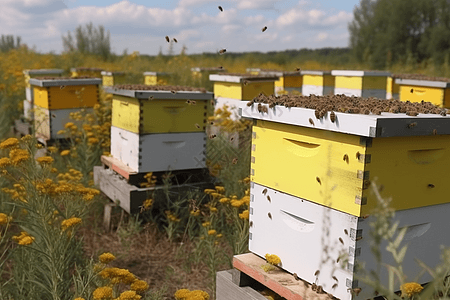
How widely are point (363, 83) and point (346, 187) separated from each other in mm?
7385

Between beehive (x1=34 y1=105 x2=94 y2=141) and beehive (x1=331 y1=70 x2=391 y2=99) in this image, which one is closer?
beehive (x1=34 y1=105 x2=94 y2=141)

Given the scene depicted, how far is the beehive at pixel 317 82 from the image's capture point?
37.6 feet

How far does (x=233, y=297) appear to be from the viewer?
278 centimetres

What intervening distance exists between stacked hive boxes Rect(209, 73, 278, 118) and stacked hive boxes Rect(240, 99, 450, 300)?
532 cm

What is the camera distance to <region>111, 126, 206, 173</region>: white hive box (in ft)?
14.9

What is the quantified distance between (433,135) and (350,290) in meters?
0.83

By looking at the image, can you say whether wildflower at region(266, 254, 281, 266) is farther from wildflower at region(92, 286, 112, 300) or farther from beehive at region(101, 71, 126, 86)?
beehive at region(101, 71, 126, 86)

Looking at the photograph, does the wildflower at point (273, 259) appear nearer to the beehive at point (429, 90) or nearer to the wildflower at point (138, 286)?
the wildflower at point (138, 286)

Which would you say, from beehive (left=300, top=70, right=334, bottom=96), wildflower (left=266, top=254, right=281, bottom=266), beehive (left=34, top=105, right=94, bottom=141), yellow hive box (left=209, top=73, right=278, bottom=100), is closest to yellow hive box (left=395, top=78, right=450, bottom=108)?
yellow hive box (left=209, top=73, right=278, bottom=100)

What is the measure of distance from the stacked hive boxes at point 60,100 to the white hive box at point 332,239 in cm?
488

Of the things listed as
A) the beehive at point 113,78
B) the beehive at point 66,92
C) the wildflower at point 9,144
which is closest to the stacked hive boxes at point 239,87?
the beehive at point 66,92

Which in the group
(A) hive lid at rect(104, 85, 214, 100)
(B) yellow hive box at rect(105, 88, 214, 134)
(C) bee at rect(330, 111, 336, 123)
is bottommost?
(B) yellow hive box at rect(105, 88, 214, 134)

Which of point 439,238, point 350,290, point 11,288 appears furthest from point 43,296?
point 439,238

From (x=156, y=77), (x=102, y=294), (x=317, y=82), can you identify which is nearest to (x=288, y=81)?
(x=317, y=82)
